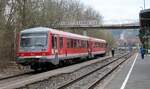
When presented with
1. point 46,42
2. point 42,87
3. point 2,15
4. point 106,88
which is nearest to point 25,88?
point 42,87

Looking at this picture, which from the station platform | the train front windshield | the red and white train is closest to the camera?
the station platform

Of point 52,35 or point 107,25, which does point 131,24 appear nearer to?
point 107,25

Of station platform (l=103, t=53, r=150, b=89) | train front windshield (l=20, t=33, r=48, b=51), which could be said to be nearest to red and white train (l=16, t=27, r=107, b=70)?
train front windshield (l=20, t=33, r=48, b=51)

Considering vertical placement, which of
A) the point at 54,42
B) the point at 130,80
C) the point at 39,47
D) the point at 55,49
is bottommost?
the point at 130,80

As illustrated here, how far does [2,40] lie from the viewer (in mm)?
31578

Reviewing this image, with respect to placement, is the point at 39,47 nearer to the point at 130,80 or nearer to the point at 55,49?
the point at 55,49

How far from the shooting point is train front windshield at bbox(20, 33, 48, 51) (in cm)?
2785

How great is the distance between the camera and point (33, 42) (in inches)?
1110

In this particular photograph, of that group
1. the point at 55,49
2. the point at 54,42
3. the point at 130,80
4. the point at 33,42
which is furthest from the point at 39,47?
the point at 130,80

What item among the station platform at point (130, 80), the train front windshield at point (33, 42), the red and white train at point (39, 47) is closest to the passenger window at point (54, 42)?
the red and white train at point (39, 47)

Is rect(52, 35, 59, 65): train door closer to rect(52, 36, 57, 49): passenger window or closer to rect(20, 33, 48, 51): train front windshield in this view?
rect(52, 36, 57, 49): passenger window

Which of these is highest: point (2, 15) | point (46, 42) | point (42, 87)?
point (2, 15)

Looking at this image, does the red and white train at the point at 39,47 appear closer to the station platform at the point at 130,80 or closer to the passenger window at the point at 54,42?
the passenger window at the point at 54,42

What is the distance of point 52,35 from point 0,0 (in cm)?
706
